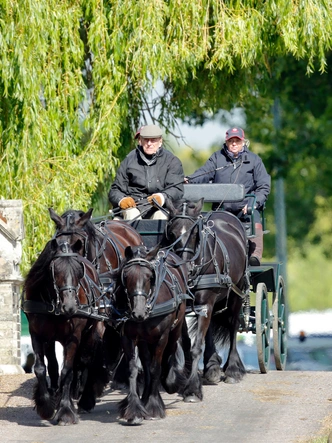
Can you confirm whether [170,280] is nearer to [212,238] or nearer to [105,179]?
[212,238]

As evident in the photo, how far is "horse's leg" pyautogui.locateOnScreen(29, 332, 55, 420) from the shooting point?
9672 millimetres

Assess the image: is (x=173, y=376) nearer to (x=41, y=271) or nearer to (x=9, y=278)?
(x=41, y=271)

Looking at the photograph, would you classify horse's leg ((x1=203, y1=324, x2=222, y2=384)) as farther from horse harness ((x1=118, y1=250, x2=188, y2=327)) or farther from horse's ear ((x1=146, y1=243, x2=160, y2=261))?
horse's ear ((x1=146, y1=243, x2=160, y2=261))

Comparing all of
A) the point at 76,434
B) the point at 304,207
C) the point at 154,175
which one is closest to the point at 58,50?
the point at 154,175

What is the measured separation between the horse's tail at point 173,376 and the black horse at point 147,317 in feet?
1.16

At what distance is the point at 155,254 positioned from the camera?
9805mm

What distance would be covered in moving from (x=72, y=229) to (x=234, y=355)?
11.6 feet

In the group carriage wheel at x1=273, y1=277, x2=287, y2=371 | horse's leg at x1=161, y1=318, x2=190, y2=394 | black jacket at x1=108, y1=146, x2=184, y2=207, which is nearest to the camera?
horse's leg at x1=161, y1=318, x2=190, y2=394

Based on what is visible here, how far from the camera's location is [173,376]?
10.8m

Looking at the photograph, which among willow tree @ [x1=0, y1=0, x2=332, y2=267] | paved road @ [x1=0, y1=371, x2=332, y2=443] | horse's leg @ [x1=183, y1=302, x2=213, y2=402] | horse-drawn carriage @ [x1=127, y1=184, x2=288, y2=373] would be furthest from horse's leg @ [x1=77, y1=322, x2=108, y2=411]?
willow tree @ [x1=0, y1=0, x2=332, y2=267]

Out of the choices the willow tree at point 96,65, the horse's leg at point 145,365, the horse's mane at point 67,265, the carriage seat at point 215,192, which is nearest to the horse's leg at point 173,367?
the horse's leg at point 145,365

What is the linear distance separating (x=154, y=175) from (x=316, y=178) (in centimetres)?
2588

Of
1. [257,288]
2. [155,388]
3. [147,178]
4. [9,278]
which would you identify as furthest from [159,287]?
[9,278]

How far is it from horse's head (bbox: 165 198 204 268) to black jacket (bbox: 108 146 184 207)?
2.77 ft
